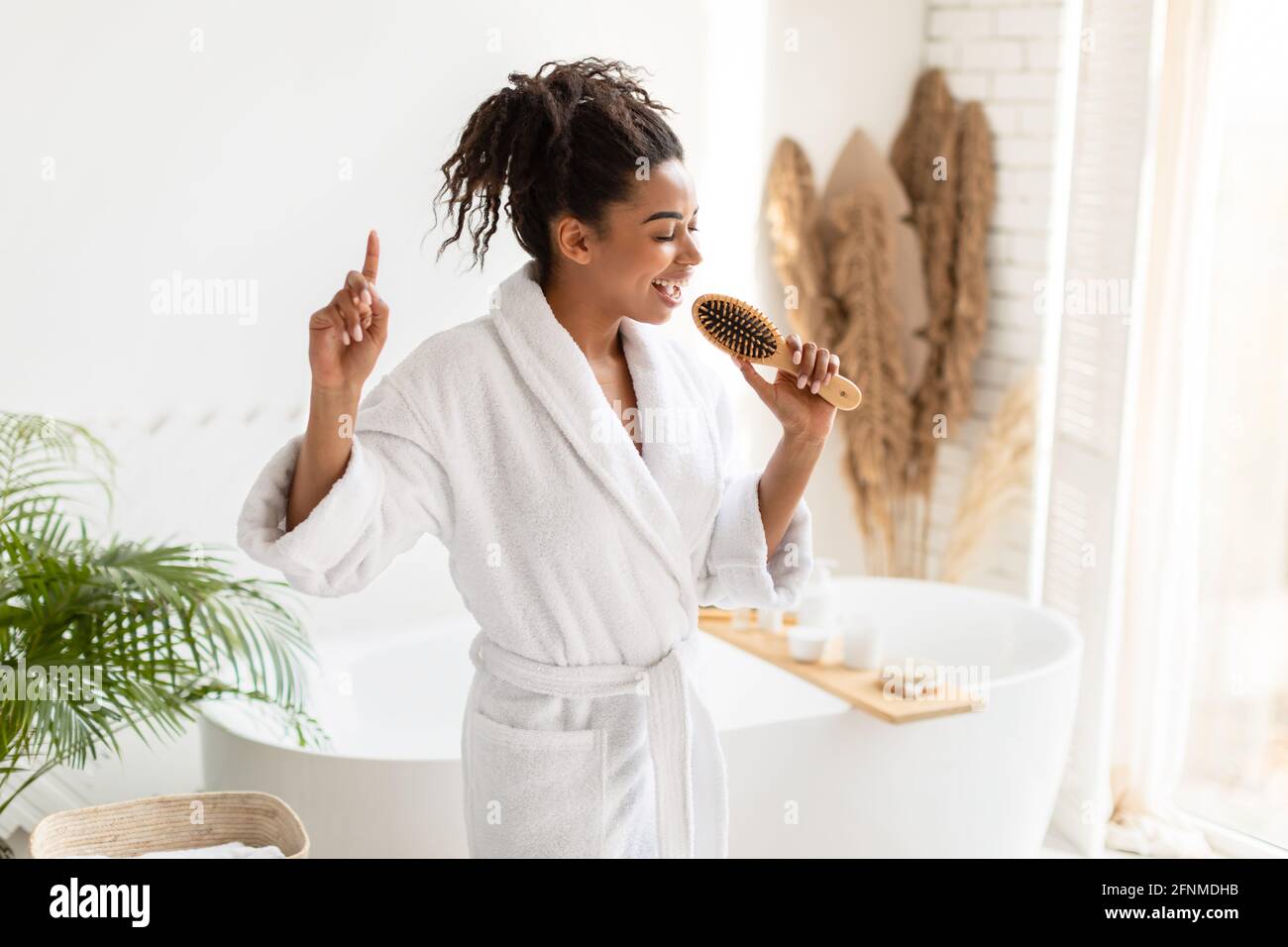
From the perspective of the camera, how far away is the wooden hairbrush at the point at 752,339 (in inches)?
58.9

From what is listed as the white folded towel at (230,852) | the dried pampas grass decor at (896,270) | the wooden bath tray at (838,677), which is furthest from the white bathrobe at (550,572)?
the dried pampas grass decor at (896,270)

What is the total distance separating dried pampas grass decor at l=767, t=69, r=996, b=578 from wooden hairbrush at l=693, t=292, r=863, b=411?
6.22ft

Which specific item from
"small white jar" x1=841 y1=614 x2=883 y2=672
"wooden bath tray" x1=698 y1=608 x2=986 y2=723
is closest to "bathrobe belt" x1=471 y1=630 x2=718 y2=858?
"wooden bath tray" x1=698 y1=608 x2=986 y2=723

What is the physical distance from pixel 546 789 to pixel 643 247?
1.89 feet

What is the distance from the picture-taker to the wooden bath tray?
2395 millimetres

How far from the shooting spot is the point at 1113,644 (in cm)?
310

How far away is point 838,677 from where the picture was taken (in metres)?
2.56

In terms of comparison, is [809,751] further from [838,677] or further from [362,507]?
[362,507]

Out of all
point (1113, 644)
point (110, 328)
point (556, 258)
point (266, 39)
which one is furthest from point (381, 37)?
point (1113, 644)

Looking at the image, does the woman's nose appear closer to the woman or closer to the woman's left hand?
the woman

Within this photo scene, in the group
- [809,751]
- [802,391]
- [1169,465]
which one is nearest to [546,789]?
[802,391]

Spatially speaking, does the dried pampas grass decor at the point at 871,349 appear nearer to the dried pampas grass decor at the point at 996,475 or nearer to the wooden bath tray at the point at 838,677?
the dried pampas grass decor at the point at 996,475

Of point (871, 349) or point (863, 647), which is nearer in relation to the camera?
point (863, 647)

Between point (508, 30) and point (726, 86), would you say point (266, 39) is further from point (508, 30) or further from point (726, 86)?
point (726, 86)
